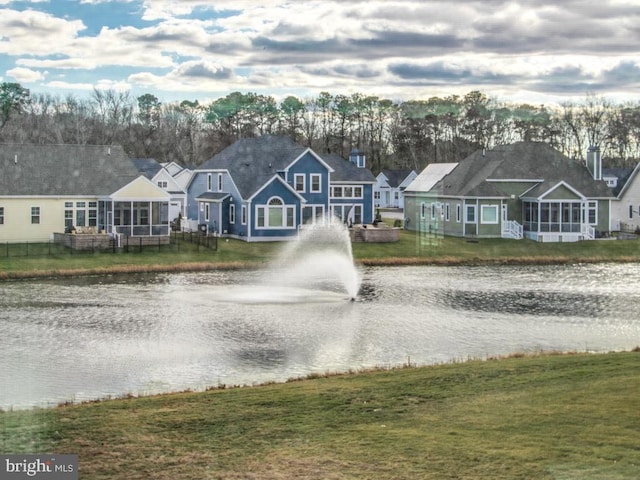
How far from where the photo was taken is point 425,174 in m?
81.4

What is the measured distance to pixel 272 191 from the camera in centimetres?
6331

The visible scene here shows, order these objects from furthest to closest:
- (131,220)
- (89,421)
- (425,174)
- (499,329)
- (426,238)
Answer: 1. (425,174)
2. (426,238)
3. (131,220)
4. (499,329)
5. (89,421)

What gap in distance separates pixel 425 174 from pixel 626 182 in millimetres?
17108

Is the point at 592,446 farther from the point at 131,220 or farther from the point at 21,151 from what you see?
the point at 21,151

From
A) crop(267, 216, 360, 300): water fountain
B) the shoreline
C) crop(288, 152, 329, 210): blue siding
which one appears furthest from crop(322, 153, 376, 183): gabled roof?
the shoreline

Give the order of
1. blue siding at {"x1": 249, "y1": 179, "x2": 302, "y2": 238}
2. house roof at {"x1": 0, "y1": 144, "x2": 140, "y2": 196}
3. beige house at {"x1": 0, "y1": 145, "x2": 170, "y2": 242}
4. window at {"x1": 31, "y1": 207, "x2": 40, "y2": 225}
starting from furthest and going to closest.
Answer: blue siding at {"x1": 249, "y1": 179, "x2": 302, "y2": 238}, house roof at {"x1": 0, "y1": 144, "x2": 140, "y2": 196}, window at {"x1": 31, "y1": 207, "x2": 40, "y2": 225}, beige house at {"x1": 0, "y1": 145, "x2": 170, "y2": 242}

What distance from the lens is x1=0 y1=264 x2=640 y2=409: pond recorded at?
2320 centimetres

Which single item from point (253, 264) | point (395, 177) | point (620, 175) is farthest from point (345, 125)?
point (253, 264)

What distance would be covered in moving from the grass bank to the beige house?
4.38 meters

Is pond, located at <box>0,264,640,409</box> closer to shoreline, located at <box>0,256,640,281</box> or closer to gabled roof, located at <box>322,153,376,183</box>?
shoreline, located at <box>0,256,640,281</box>

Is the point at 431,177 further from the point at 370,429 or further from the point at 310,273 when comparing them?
the point at 370,429

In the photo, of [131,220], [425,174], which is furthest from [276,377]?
[425,174]

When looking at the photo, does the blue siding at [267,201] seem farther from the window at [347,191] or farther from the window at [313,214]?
the window at [347,191]

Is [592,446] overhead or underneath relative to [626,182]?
underneath
